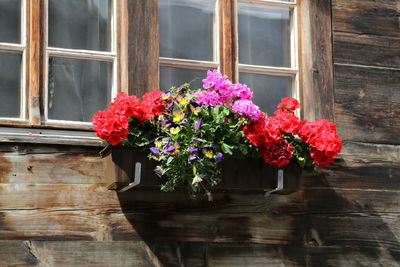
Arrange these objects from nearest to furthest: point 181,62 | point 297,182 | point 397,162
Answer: point 297,182 → point 181,62 → point 397,162

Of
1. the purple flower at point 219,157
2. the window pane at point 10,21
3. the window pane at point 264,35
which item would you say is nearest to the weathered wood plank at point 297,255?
the purple flower at point 219,157

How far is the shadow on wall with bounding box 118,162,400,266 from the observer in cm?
412

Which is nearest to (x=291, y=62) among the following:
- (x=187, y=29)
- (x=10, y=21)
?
(x=187, y=29)

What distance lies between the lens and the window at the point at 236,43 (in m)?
4.43

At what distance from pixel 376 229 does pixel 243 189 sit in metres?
0.97

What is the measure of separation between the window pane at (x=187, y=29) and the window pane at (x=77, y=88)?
378mm

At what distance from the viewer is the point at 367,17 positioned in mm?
4766

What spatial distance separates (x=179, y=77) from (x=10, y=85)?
35.6 inches

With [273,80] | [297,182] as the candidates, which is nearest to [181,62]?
[273,80]

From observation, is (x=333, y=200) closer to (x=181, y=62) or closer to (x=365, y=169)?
(x=365, y=169)

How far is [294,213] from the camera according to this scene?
4.40m

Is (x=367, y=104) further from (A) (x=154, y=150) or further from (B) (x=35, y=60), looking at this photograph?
(B) (x=35, y=60)

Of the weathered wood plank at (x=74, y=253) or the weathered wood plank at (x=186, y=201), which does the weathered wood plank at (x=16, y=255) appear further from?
the weathered wood plank at (x=186, y=201)

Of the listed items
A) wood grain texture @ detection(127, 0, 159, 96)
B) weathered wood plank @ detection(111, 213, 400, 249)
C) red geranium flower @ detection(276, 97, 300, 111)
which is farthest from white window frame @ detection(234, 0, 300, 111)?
weathered wood plank @ detection(111, 213, 400, 249)
